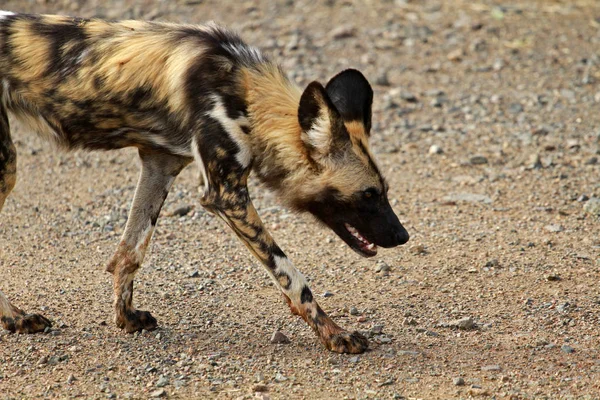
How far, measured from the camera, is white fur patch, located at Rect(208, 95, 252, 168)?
3969mm

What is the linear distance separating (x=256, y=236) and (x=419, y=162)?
2.66 meters

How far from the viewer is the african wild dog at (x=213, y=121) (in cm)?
399

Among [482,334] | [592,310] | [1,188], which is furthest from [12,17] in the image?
[592,310]

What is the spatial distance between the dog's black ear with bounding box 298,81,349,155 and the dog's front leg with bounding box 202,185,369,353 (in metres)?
0.37

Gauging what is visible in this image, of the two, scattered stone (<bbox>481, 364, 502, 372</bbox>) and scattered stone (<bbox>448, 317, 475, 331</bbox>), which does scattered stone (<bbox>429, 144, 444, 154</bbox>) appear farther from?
scattered stone (<bbox>481, 364, 502, 372</bbox>)

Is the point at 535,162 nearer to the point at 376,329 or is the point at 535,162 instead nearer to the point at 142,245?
the point at 376,329

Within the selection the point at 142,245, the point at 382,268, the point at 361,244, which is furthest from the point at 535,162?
the point at 142,245

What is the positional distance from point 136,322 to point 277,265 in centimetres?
72

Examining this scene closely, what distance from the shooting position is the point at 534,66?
808 cm

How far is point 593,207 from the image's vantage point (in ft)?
18.3

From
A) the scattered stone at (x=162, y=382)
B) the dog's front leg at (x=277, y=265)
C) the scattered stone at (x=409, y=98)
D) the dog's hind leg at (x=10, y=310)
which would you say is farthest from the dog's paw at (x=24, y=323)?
the scattered stone at (x=409, y=98)

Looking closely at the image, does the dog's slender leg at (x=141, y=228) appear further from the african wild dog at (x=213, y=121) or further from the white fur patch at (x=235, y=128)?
the white fur patch at (x=235, y=128)

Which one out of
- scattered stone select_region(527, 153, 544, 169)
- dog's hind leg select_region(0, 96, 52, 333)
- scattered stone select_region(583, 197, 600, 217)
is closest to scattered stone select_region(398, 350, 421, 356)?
dog's hind leg select_region(0, 96, 52, 333)

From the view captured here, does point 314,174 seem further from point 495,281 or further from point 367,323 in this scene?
point 495,281
